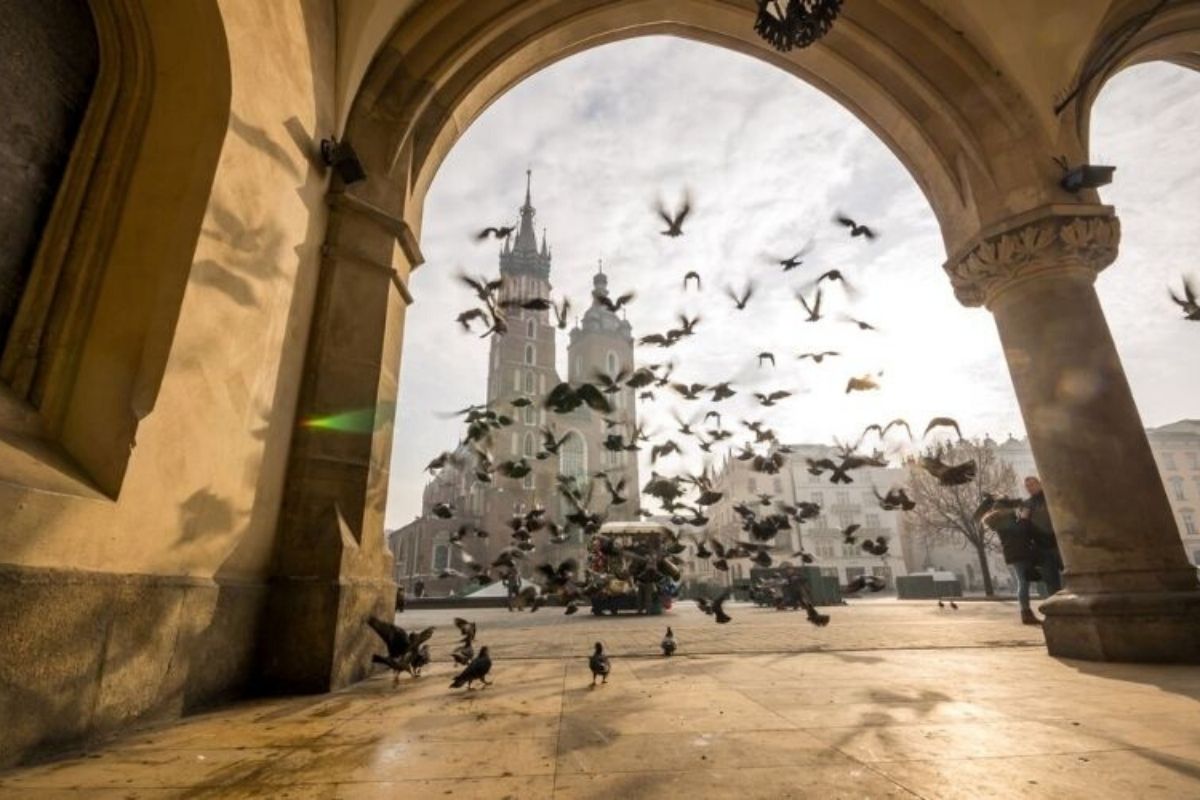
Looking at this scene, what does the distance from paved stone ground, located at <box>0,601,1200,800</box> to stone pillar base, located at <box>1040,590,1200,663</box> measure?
0.40m

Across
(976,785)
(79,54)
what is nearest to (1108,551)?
(976,785)

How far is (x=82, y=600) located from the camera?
2.45 m

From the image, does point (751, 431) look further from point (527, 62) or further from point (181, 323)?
point (181, 323)

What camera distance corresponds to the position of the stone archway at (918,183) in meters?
4.46

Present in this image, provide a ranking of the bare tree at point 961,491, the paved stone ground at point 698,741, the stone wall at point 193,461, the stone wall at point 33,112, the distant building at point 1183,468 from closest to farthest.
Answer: the paved stone ground at point 698,741 → the stone wall at point 193,461 → the stone wall at point 33,112 → the bare tree at point 961,491 → the distant building at point 1183,468

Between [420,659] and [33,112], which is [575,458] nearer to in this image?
[420,659]

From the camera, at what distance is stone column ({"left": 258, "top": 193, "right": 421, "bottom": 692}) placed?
12.8 ft

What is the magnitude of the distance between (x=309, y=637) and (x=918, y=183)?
8746mm

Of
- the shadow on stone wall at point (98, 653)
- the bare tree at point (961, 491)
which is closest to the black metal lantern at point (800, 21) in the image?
the shadow on stone wall at point (98, 653)

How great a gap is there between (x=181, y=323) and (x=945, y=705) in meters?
4.95

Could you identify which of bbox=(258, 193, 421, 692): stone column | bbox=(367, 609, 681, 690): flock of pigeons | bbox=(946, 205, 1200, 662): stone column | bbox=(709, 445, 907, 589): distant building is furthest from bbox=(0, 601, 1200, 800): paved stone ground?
bbox=(709, 445, 907, 589): distant building

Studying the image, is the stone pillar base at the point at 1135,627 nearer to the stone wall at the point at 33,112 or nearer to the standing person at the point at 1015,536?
the standing person at the point at 1015,536

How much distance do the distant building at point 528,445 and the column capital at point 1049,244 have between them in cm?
4173

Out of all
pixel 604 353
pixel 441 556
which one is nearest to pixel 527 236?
pixel 604 353
